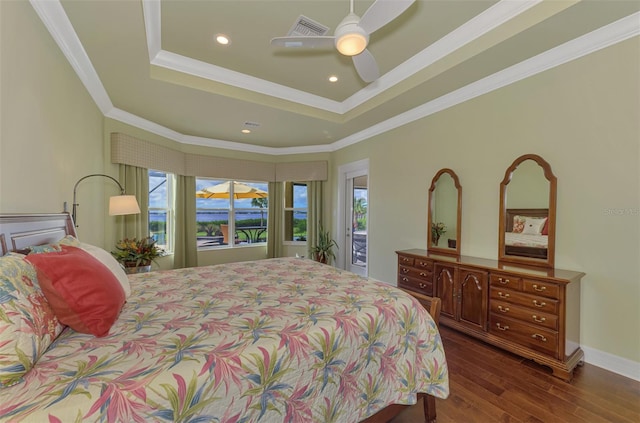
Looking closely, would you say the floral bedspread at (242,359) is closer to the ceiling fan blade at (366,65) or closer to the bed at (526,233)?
the bed at (526,233)

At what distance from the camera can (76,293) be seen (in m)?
1.13

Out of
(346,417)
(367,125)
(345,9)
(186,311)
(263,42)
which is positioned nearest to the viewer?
(346,417)

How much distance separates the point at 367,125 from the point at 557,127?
2335 mm

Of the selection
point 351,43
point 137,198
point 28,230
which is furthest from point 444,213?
point 137,198

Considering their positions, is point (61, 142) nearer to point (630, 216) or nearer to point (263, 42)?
point (263, 42)

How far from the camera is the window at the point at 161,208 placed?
4367mm

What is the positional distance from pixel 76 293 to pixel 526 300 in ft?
9.74

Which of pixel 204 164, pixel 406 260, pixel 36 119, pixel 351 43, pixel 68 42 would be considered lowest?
pixel 406 260

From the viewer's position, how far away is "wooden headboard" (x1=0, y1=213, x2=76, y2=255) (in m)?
1.32

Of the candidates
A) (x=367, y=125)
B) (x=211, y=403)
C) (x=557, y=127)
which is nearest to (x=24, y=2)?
(x=211, y=403)

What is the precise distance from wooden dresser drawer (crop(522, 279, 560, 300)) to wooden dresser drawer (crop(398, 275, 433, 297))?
915mm

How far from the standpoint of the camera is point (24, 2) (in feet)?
5.21

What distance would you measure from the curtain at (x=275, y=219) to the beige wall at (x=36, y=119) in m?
3.16

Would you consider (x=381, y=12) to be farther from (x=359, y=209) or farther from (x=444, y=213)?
(x=359, y=209)
